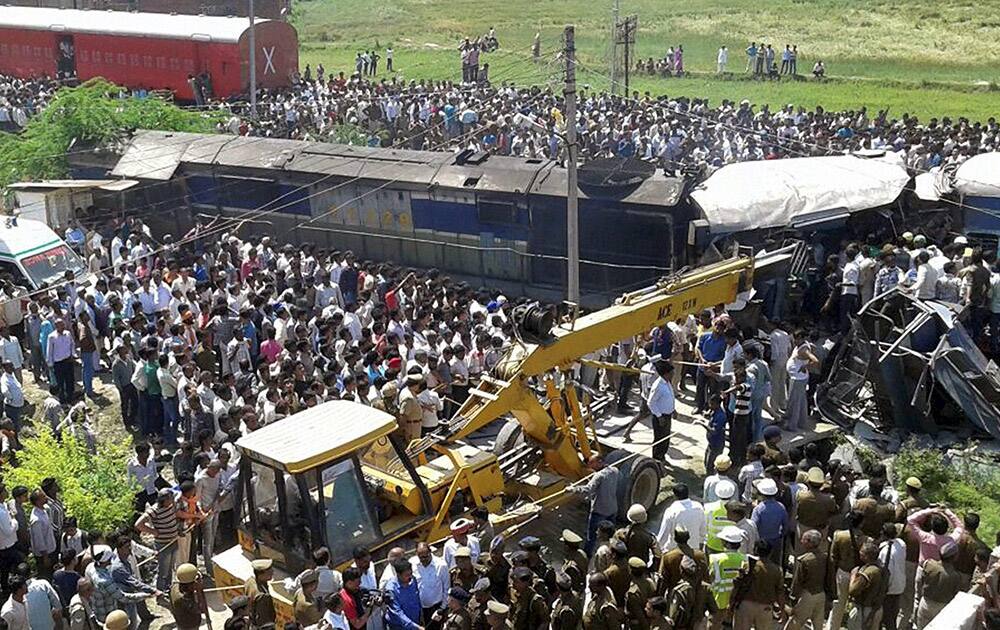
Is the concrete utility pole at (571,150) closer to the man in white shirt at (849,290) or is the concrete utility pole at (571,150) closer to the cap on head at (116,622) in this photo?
the man in white shirt at (849,290)

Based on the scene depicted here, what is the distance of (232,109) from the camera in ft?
111

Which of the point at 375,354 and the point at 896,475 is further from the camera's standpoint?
the point at 375,354

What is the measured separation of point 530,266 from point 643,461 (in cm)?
800

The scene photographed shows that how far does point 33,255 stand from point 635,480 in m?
12.0

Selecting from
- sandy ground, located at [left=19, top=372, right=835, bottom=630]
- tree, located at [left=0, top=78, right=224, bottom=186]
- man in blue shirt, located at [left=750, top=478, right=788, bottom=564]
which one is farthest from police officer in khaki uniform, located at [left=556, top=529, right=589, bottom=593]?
tree, located at [left=0, top=78, right=224, bottom=186]

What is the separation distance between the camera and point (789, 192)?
1747 cm

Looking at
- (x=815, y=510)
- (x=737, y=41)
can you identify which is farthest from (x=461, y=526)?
(x=737, y=41)

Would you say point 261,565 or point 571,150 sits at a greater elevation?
point 571,150

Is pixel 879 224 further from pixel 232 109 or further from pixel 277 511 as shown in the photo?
pixel 232 109

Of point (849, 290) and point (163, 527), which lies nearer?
point (163, 527)

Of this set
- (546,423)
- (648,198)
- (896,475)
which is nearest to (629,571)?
(546,423)

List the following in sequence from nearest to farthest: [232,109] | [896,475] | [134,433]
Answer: [896,475], [134,433], [232,109]

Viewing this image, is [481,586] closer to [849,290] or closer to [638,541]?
[638,541]

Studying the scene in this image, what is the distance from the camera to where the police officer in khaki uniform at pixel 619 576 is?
884 centimetres
